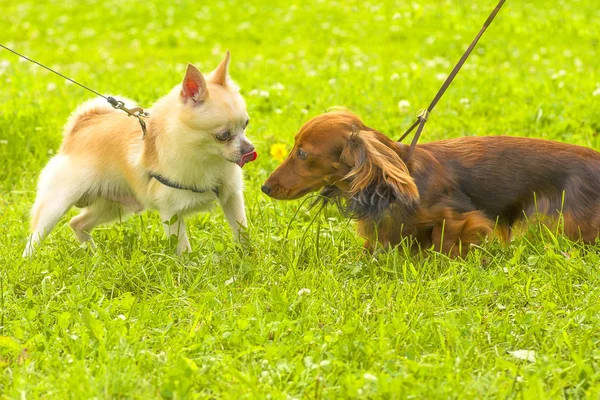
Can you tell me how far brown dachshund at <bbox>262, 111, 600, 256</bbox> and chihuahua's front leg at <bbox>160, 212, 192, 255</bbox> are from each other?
1.77 feet

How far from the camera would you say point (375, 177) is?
3953 millimetres

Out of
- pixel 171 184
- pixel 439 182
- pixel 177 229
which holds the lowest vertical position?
pixel 177 229

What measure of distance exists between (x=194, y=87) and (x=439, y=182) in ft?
4.25

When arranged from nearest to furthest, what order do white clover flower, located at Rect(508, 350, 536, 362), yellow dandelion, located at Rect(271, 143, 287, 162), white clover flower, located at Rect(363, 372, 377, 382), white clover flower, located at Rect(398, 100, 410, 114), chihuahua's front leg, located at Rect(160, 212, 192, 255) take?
white clover flower, located at Rect(363, 372, 377, 382)
white clover flower, located at Rect(508, 350, 536, 362)
chihuahua's front leg, located at Rect(160, 212, 192, 255)
yellow dandelion, located at Rect(271, 143, 287, 162)
white clover flower, located at Rect(398, 100, 410, 114)

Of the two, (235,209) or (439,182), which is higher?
(439,182)

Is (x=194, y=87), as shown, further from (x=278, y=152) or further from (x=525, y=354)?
(x=525, y=354)

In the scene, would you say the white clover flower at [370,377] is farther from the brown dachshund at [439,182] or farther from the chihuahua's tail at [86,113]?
the chihuahua's tail at [86,113]

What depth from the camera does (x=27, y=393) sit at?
2844 mm

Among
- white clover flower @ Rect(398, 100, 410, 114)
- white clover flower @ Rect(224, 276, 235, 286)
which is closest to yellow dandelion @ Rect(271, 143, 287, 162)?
white clover flower @ Rect(224, 276, 235, 286)

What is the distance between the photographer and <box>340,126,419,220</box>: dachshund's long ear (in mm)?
3916

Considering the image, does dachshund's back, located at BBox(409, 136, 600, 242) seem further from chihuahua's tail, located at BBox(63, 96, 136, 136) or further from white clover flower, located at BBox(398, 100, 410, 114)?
white clover flower, located at BBox(398, 100, 410, 114)

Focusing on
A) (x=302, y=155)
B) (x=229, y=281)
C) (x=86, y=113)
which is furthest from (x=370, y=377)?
(x=86, y=113)

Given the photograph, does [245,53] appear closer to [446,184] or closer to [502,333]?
[446,184]

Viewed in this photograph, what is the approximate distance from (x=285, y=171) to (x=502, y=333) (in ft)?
4.41
